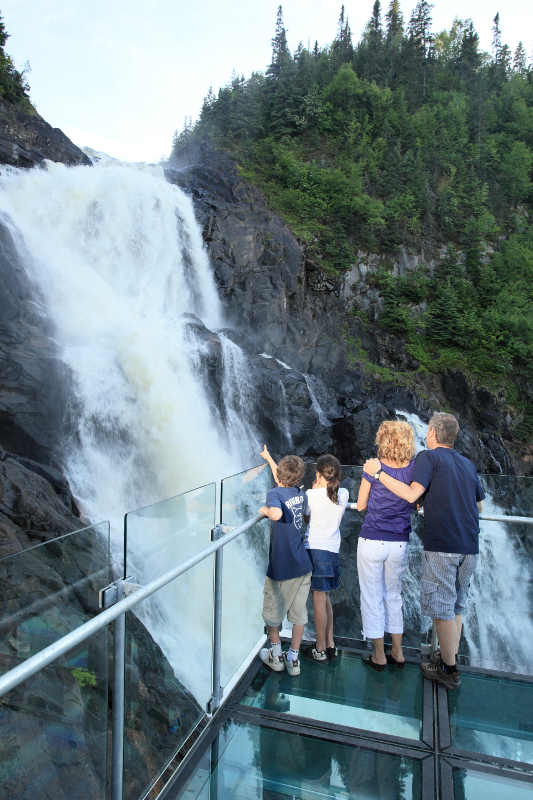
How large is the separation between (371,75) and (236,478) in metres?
48.0

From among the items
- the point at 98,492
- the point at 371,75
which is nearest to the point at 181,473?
the point at 98,492

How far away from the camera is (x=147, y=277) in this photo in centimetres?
1722

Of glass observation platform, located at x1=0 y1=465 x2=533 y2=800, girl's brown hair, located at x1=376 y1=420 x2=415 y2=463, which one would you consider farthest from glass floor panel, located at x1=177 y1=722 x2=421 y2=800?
girl's brown hair, located at x1=376 y1=420 x2=415 y2=463

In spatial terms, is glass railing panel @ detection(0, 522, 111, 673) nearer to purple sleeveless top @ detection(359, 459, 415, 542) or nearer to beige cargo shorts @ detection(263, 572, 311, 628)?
beige cargo shorts @ detection(263, 572, 311, 628)

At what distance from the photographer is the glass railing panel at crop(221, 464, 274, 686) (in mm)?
3223

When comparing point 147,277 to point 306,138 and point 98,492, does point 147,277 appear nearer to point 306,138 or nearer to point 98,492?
point 98,492

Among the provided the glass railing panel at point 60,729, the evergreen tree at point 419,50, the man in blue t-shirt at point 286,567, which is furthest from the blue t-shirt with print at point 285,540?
the evergreen tree at point 419,50

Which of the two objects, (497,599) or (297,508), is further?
(497,599)

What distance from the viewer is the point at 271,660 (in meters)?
3.47

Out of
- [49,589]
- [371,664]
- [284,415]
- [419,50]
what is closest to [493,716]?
[371,664]

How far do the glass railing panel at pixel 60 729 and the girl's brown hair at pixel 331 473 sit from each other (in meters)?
2.07

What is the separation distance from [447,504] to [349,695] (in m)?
1.27

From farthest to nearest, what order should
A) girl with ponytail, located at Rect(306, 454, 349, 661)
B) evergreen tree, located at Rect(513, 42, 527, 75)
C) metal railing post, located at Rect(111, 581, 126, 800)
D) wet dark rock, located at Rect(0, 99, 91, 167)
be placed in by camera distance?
evergreen tree, located at Rect(513, 42, 527, 75)
wet dark rock, located at Rect(0, 99, 91, 167)
girl with ponytail, located at Rect(306, 454, 349, 661)
metal railing post, located at Rect(111, 581, 126, 800)

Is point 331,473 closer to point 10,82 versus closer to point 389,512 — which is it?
point 389,512
